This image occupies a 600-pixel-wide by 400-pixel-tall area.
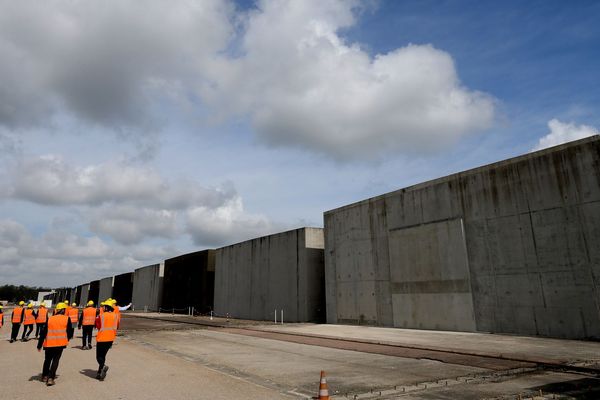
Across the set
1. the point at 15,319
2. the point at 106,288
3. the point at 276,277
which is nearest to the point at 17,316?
the point at 15,319

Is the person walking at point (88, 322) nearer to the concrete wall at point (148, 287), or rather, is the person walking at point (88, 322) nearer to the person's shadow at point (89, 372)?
the person's shadow at point (89, 372)

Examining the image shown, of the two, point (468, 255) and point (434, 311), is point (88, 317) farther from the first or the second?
point (468, 255)

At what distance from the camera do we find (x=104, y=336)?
977 cm

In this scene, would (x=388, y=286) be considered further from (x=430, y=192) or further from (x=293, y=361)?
(x=293, y=361)

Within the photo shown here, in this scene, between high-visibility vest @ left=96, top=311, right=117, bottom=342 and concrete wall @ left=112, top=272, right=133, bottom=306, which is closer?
high-visibility vest @ left=96, top=311, right=117, bottom=342

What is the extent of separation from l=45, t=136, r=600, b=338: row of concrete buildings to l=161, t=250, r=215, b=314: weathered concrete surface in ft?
52.5

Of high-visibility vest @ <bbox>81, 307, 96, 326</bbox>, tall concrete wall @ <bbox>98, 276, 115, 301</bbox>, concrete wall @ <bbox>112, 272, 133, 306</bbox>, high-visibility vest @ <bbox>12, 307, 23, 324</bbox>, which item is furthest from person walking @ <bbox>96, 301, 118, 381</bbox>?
tall concrete wall @ <bbox>98, 276, 115, 301</bbox>

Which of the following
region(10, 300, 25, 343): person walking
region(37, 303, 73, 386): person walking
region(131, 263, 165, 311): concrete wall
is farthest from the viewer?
region(131, 263, 165, 311): concrete wall

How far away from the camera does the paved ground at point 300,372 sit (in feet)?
27.1

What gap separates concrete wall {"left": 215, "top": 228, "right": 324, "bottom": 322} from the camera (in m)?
33.1

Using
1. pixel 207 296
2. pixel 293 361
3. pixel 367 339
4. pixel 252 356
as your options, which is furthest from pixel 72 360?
pixel 207 296

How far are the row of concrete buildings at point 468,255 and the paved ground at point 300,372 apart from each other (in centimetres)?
239

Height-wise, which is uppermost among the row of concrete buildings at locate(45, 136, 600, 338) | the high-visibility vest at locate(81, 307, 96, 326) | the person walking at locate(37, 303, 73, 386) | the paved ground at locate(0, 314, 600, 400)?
the row of concrete buildings at locate(45, 136, 600, 338)

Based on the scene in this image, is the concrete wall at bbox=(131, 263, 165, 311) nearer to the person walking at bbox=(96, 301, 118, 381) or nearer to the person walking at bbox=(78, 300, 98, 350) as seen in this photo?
the person walking at bbox=(78, 300, 98, 350)
